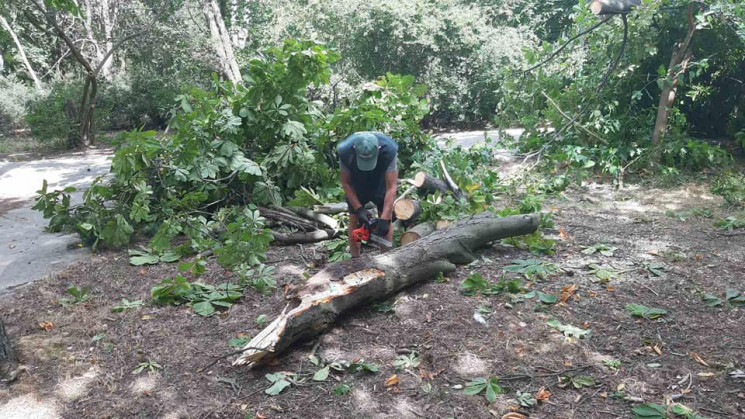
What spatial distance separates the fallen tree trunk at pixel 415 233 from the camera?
518 centimetres

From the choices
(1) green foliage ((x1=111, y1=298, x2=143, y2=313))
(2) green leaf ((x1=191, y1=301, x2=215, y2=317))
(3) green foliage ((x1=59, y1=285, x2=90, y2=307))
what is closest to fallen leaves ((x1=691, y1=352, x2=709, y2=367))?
(2) green leaf ((x1=191, y1=301, x2=215, y2=317))

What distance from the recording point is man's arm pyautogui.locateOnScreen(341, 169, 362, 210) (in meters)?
4.53

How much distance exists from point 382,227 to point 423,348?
1.42 m

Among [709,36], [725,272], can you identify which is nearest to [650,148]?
[709,36]

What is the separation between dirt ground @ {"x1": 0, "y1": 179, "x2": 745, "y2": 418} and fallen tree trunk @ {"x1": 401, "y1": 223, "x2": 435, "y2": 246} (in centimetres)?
68

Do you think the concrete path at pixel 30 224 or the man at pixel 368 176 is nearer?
the man at pixel 368 176

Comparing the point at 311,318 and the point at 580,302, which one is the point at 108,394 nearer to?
the point at 311,318

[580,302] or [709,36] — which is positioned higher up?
[709,36]

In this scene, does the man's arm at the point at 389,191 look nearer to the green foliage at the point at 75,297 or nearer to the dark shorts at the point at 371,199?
the dark shorts at the point at 371,199

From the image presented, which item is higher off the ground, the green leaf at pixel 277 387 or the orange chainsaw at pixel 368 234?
the orange chainsaw at pixel 368 234

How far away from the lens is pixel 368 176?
183 inches

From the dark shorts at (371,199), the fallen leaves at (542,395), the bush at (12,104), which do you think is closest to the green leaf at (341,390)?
the fallen leaves at (542,395)

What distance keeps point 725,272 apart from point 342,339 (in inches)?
129

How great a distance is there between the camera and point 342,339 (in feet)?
11.8
